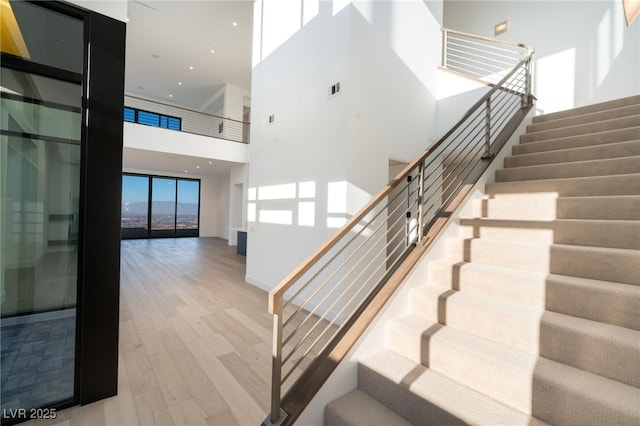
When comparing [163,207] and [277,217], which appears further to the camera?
[163,207]

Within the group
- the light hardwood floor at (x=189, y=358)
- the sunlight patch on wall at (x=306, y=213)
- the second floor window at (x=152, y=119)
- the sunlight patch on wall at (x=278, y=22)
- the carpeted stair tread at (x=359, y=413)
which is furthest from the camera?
the second floor window at (x=152, y=119)

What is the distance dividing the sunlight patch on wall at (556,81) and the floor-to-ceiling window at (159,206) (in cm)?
1212

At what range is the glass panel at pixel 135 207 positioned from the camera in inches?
432

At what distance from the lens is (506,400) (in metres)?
Answer: 1.34

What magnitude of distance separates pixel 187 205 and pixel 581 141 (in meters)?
12.7

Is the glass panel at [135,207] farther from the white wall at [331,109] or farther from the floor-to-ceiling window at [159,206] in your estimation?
the white wall at [331,109]

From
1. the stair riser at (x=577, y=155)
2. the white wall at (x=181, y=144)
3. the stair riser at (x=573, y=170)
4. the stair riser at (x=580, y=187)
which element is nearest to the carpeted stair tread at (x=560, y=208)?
the stair riser at (x=580, y=187)

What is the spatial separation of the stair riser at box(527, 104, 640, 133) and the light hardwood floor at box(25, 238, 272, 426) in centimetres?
425

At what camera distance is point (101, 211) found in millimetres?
1940

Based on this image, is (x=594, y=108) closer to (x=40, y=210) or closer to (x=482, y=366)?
(x=482, y=366)

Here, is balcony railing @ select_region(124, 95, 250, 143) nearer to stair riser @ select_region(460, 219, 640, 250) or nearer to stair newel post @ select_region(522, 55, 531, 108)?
stair newel post @ select_region(522, 55, 531, 108)

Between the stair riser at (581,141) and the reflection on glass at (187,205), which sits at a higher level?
the stair riser at (581,141)

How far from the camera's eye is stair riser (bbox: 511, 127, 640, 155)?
9.05 ft

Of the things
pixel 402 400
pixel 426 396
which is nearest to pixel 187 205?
pixel 402 400
